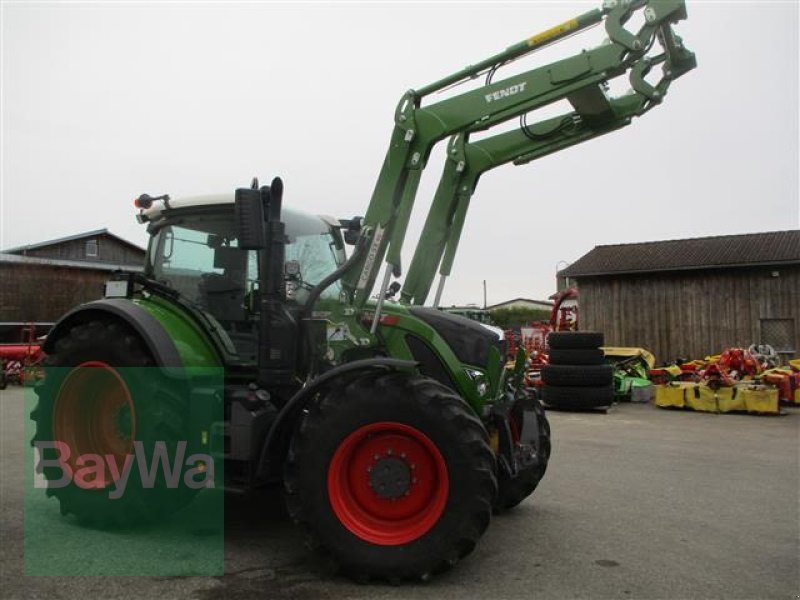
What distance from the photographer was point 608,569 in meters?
4.36

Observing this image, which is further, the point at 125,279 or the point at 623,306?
the point at 623,306

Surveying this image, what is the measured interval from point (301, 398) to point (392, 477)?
0.78 metres

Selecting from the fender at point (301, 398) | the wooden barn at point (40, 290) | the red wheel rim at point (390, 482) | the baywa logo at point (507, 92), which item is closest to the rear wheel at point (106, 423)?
the fender at point (301, 398)

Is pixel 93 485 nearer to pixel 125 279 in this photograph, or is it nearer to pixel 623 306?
pixel 125 279

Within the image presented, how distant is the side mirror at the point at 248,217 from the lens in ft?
15.3

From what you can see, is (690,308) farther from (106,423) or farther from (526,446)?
(106,423)

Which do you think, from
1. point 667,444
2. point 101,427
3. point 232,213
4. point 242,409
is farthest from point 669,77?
point 667,444

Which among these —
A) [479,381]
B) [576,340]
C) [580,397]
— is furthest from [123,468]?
[580,397]

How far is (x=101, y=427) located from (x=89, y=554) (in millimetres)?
1252

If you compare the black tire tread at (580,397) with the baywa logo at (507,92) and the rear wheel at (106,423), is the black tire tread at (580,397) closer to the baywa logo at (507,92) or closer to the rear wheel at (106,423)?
the baywa logo at (507,92)

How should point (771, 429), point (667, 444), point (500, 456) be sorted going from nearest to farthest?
point (500, 456) → point (667, 444) → point (771, 429)

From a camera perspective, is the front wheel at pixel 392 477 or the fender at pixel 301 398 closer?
the front wheel at pixel 392 477

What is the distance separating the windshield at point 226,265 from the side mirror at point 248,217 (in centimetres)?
59

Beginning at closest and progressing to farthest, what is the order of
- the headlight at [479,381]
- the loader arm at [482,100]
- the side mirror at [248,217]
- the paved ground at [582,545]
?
the paved ground at [582,545], the side mirror at [248,217], the loader arm at [482,100], the headlight at [479,381]
